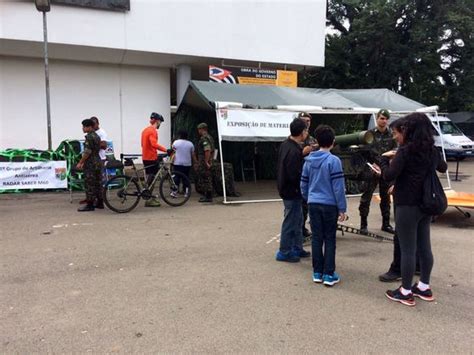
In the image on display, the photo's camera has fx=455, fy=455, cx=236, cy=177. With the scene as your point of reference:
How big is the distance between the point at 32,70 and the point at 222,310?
45.4ft

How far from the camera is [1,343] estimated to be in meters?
3.37

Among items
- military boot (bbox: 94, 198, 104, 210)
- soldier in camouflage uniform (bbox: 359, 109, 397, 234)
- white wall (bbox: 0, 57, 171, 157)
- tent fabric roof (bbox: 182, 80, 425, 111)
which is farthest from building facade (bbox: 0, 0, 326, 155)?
soldier in camouflage uniform (bbox: 359, 109, 397, 234)

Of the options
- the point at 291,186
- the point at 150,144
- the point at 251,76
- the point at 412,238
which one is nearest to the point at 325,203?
the point at 291,186

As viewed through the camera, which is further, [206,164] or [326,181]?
[206,164]

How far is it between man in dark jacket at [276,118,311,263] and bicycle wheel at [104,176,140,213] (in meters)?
3.97

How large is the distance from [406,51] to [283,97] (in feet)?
48.7

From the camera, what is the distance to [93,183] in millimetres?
8594

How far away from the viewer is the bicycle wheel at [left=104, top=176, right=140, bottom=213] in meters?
8.41

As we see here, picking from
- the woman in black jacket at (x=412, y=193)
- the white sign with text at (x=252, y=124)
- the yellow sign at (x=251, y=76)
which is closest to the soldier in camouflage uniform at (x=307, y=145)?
the woman in black jacket at (x=412, y=193)

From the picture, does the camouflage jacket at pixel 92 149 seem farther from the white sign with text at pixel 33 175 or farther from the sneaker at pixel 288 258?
the sneaker at pixel 288 258

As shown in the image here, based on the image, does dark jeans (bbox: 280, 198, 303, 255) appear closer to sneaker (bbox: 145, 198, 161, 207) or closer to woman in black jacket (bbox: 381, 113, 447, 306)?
woman in black jacket (bbox: 381, 113, 447, 306)

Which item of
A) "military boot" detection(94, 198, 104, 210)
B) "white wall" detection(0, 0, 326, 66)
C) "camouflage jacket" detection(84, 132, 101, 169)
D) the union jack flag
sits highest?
"white wall" detection(0, 0, 326, 66)

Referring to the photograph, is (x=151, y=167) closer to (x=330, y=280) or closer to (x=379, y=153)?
(x=379, y=153)

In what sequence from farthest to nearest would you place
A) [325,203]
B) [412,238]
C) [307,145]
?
[307,145] < [325,203] < [412,238]
